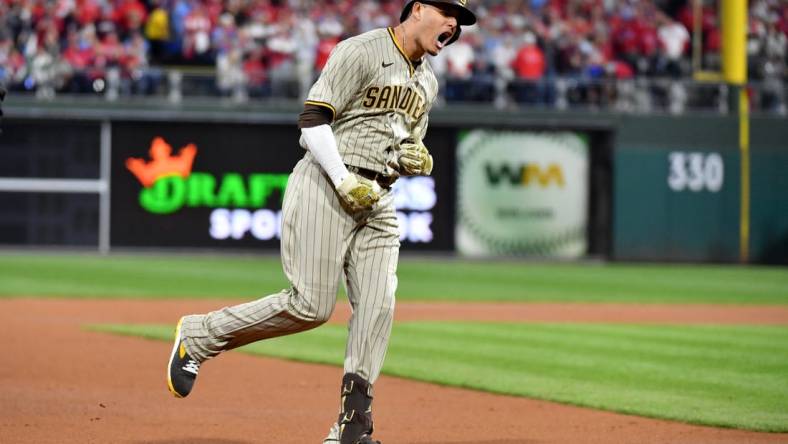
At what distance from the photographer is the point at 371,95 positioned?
5340mm

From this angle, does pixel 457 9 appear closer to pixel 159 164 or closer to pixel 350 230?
pixel 350 230

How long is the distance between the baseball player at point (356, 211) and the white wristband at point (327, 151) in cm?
2

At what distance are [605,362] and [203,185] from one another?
46.7 feet

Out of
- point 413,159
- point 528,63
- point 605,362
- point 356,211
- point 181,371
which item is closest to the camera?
point 356,211

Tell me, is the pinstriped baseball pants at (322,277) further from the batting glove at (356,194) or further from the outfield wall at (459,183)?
the outfield wall at (459,183)

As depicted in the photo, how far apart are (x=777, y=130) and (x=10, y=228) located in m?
14.2

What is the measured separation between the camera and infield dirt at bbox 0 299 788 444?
639 centimetres

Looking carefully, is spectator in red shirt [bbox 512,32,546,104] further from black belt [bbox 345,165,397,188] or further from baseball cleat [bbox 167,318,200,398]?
baseball cleat [bbox 167,318,200,398]

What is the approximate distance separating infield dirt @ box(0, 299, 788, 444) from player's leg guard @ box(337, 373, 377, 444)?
2.93 ft

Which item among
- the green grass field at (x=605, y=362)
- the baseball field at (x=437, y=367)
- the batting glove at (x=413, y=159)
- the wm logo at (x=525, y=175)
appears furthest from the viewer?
the wm logo at (x=525, y=175)

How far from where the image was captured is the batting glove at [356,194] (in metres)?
5.17

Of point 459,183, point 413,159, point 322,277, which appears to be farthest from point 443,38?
point 459,183

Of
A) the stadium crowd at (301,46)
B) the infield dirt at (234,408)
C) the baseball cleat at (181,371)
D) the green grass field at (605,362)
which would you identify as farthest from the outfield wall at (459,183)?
the baseball cleat at (181,371)

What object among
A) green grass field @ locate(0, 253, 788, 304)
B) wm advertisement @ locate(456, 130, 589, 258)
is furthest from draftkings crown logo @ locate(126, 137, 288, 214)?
wm advertisement @ locate(456, 130, 589, 258)
